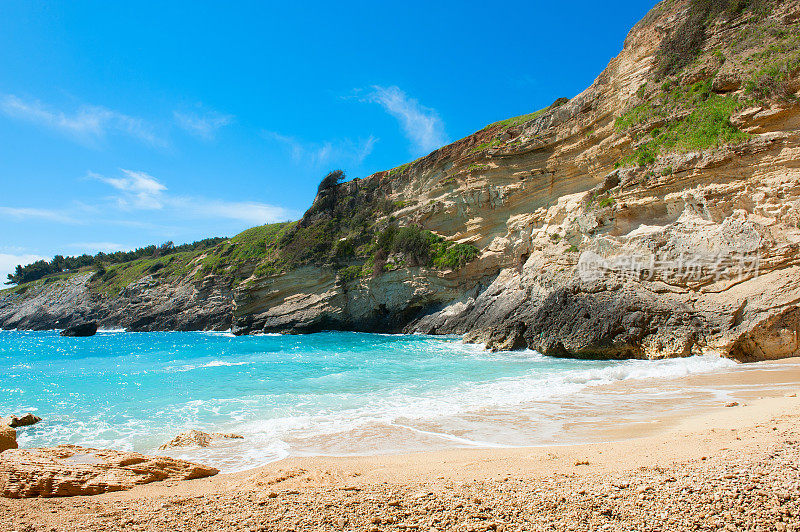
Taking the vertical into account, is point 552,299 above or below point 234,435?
above

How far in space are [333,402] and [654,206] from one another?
624 inches

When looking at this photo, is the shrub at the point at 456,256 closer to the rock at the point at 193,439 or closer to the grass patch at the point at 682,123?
the grass patch at the point at 682,123

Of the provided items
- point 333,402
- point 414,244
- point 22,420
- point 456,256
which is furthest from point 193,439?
point 414,244

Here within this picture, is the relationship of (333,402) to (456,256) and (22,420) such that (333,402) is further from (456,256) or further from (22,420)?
(456,256)

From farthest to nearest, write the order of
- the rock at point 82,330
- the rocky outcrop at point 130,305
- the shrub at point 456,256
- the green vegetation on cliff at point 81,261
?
the green vegetation on cliff at point 81,261 → the rock at point 82,330 → the rocky outcrop at point 130,305 → the shrub at point 456,256

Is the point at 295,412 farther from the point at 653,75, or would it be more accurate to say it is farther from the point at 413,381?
the point at 653,75

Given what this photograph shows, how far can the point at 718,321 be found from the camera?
13219 mm

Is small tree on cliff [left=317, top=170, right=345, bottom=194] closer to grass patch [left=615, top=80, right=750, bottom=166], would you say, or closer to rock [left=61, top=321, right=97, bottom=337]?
grass patch [left=615, top=80, right=750, bottom=166]

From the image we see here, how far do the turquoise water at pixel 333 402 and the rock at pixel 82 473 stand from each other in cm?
118

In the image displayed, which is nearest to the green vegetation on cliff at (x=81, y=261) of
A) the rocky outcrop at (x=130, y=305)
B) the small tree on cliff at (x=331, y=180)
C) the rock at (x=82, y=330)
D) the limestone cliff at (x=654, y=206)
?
the rocky outcrop at (x=130, y=305)

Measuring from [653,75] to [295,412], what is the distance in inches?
883

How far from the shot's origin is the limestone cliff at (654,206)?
13445 mm

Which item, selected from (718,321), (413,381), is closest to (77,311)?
(413,381)

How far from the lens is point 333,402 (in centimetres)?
1071
